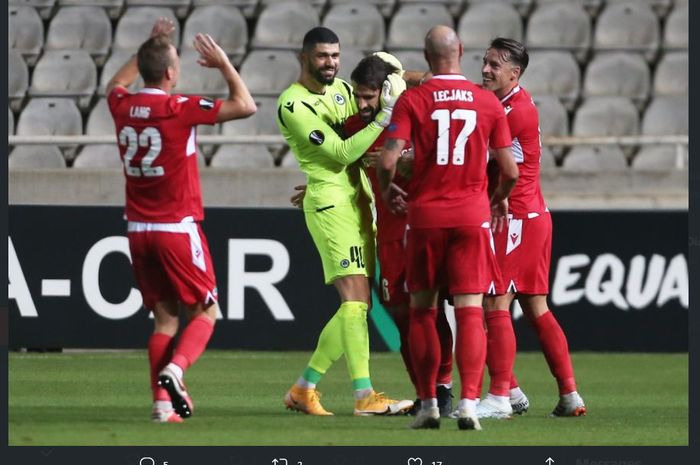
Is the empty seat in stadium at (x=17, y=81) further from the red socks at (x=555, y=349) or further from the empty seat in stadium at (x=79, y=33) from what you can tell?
the red socks at (x=555, y=349)

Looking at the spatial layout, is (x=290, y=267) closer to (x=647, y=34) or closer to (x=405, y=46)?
(x=405, y=46)

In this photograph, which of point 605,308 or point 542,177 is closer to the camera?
point 605,308

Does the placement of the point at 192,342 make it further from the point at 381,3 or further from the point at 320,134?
the point at 381,3

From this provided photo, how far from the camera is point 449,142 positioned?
6805mm

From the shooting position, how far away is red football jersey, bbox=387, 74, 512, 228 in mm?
6785

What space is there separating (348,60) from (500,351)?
26.4 feet

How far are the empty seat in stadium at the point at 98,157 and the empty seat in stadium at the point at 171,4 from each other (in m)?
2.36

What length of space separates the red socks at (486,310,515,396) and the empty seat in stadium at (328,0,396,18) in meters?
9.10

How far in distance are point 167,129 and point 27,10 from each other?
973 centimetres

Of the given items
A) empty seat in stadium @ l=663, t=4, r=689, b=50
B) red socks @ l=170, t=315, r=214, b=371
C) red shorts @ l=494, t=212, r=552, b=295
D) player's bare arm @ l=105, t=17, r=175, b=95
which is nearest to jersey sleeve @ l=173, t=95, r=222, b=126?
player's bare arm @ l=105, t=17, r=175, b=95

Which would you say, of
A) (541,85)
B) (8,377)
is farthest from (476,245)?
(541,85)

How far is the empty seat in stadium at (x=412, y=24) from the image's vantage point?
15.8 m

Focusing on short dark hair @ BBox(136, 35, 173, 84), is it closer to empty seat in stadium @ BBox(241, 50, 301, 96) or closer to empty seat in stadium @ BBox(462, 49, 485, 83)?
empty seat in stadium @ BBox(241, 50, 301, 96)

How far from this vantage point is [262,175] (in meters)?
13.4
